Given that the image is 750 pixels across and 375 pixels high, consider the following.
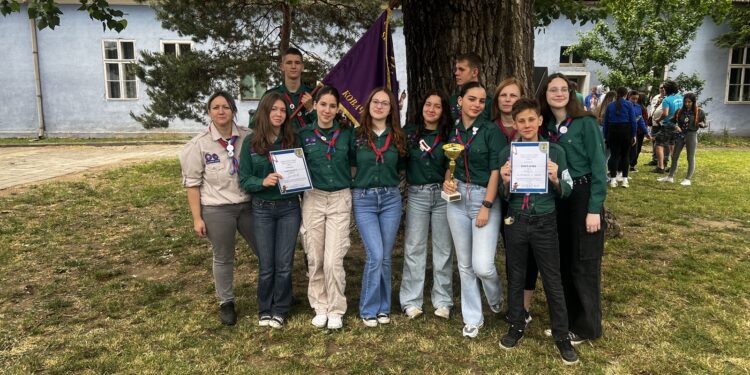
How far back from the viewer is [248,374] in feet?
10.1

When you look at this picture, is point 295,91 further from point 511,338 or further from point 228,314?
point 511,338

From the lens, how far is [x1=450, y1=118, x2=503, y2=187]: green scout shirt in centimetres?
328

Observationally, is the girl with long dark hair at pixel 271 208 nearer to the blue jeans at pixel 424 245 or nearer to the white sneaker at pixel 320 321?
the white sneaker at pixel 320 321

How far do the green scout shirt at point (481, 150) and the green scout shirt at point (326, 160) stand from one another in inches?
29.9

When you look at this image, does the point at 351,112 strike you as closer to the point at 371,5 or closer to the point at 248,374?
the point at 248,374

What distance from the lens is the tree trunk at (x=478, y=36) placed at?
4457 millimetres

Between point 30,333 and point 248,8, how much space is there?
832cm

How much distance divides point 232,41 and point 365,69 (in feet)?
23.0

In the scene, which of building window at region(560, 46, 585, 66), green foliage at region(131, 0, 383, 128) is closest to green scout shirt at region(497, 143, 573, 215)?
green foliage at region(131, 0, 383, 128)

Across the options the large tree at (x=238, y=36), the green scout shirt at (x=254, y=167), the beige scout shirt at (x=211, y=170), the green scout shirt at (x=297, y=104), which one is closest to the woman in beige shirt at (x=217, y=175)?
the beige scout shirt at (x=211, y=170)

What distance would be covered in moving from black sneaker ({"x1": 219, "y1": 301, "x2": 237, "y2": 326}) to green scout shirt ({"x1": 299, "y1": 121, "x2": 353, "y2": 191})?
3.85 ft

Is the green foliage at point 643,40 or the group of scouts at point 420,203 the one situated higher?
the green foliage at point 643,40

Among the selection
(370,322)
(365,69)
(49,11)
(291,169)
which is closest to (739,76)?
(365,69)

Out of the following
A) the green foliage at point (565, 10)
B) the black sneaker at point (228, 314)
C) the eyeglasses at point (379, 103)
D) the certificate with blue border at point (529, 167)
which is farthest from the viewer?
the green foliage at point (565, 10)
